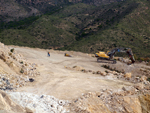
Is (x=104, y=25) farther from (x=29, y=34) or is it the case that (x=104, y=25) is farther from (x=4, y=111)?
(x=4, y=111)

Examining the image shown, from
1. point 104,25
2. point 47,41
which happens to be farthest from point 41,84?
point 104,25

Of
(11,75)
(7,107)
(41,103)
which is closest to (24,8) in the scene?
(11,75)

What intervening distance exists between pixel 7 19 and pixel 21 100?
9906cm

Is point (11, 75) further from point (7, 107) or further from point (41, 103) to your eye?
point (7, 107)

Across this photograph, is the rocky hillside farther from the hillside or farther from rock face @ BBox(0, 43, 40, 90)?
rock face @ BBox(0, 43, 40, 90)

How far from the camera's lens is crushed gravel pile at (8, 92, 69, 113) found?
25.8ft

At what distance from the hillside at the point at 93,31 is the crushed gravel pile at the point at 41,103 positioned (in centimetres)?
3837

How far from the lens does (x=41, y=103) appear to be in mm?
8438

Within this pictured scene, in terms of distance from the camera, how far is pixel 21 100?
8203 millimetres

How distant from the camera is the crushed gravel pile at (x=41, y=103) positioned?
7.86m

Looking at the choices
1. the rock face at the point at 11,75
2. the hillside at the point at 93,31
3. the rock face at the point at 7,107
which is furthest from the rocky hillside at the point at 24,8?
the rock face at the point at 7,107

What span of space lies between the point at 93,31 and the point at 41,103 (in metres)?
65.4

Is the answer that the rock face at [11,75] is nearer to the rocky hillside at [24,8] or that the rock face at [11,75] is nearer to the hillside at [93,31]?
the hillside at [93,31]

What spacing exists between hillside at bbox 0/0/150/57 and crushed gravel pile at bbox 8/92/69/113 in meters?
38.4
